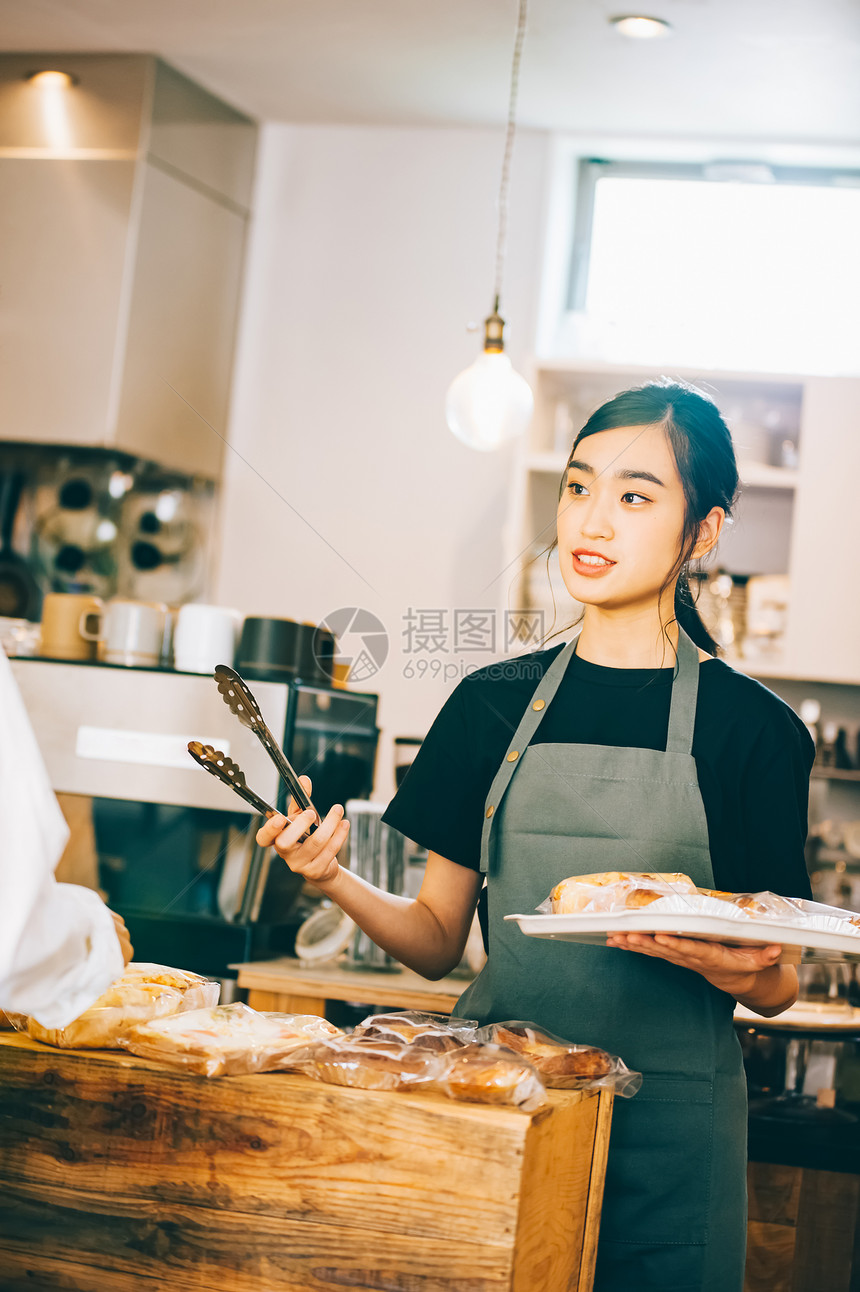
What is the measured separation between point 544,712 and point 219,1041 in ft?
1.78

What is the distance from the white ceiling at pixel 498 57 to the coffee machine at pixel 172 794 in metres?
1.88

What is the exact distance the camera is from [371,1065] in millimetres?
943

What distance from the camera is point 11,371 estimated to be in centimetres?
343

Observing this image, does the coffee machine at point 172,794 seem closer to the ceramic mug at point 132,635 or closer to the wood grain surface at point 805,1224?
the ceramic mug at point 132,635

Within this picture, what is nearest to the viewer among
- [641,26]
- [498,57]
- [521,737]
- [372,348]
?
[521,737]

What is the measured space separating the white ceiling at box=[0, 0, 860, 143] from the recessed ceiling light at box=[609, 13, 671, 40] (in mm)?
26

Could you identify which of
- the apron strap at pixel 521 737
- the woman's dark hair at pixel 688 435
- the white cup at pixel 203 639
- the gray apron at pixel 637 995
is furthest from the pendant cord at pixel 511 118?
the gray apron at pixel 637 995

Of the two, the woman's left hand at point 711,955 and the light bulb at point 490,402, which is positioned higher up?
the light bulb at point 490,402

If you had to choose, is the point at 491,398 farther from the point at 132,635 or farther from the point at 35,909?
the point at 35,909

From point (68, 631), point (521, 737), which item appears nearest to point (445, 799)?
point (521, 737)

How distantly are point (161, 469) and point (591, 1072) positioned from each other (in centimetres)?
300

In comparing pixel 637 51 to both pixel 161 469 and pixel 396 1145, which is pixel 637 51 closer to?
pixel 161 469

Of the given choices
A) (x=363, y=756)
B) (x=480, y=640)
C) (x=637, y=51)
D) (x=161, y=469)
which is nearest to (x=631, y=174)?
(x=637, y=51)

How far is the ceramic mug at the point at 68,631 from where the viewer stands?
2146mm
